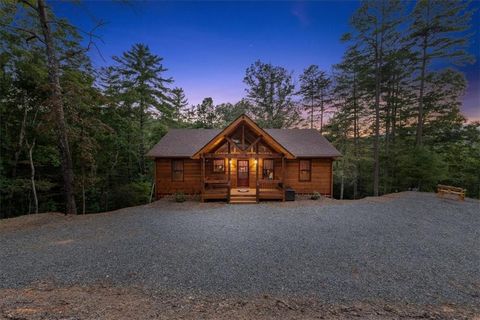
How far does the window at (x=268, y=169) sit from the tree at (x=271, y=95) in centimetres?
1092

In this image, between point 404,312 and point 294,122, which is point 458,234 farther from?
point 294,122

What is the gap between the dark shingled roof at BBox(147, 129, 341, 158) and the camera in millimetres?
13383

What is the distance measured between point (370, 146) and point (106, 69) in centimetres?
2567

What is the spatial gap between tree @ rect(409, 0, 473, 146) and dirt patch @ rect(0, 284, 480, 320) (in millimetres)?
18738

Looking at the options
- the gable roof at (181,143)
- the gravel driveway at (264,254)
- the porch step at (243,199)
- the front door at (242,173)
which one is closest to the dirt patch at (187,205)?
the porch step at (243,199)

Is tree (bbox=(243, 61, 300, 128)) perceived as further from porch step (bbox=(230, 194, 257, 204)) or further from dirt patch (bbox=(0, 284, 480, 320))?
dirt patch (bbox=(0, 284, 480, 320))

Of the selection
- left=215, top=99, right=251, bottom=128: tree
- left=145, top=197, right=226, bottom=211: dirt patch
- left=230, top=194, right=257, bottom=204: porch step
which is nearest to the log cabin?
left=230, top=194, right=257, bottom=204: porch step

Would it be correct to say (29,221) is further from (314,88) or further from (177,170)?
(314,88)

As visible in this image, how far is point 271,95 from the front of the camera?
941 inches

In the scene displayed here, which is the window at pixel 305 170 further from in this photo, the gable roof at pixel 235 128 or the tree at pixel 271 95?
the tree at pixel 271 95

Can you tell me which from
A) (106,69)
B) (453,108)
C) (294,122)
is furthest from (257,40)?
(453,108)

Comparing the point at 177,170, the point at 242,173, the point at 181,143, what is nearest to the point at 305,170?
the point at 242,173

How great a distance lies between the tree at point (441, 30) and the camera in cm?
1341

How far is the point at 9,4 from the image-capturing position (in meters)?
8.11
